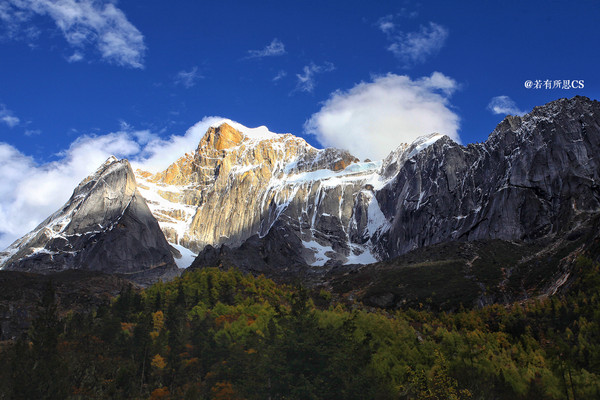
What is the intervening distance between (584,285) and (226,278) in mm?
76795

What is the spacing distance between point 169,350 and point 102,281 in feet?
314

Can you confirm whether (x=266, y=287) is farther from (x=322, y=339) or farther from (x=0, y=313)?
(x=322, y=339)

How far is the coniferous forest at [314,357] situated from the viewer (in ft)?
167

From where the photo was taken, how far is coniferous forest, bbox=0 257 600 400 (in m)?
50.8

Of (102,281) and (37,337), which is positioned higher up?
(102,281)

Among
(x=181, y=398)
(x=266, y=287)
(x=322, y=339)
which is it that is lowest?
(x=181, y=398)

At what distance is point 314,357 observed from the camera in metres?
51.3

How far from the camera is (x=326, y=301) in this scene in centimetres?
13488

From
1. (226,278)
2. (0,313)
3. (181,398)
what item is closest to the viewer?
(181,398)

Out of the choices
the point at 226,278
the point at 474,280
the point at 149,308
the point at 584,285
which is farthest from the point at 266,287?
the point at 584,285

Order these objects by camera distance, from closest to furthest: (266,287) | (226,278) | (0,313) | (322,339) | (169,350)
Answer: (322,339), (169,350), (0,313), (226,278), (266,287)

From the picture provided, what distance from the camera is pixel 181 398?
185 ft

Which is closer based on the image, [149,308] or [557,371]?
[557,371]

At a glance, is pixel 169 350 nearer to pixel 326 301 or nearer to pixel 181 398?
pixel 181 398
